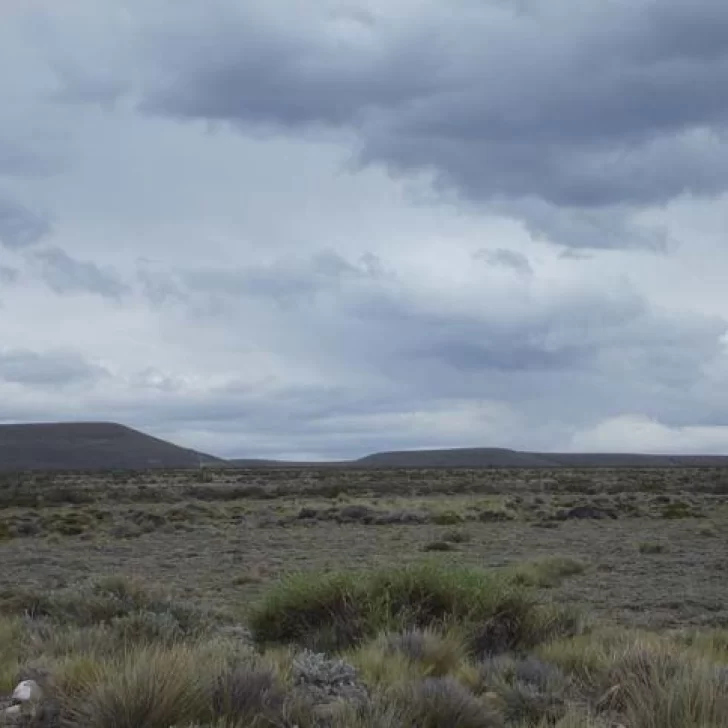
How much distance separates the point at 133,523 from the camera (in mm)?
37500

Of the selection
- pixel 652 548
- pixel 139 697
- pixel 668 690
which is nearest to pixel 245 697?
pixel 139 697

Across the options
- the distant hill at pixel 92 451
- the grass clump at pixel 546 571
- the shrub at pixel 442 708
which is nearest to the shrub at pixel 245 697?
the shrub at pixel 442 708

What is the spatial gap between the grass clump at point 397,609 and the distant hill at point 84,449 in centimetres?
15044

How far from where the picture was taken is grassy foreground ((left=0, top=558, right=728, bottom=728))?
6.86m

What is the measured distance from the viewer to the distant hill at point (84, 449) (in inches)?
6383

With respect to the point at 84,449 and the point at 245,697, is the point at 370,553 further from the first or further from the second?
the point at 84,449

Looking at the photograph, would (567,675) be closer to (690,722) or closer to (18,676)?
(690,722)

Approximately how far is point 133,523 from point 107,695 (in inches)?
1241

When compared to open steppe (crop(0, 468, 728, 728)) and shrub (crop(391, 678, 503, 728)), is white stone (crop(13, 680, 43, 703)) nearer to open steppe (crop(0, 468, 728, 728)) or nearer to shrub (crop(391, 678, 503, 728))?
open steppe (crop(0, 468, 728, 728))

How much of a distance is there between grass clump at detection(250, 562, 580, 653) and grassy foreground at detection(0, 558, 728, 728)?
0.06ft

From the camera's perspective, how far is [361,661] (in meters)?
8.84

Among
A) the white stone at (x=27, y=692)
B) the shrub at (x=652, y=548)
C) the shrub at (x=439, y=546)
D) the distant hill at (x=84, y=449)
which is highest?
the distant hill at (x=84, y=449)

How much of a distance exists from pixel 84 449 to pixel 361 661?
16779cm

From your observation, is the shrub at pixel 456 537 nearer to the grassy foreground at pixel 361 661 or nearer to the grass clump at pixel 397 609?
the grassy foreground at pixel 361 661
